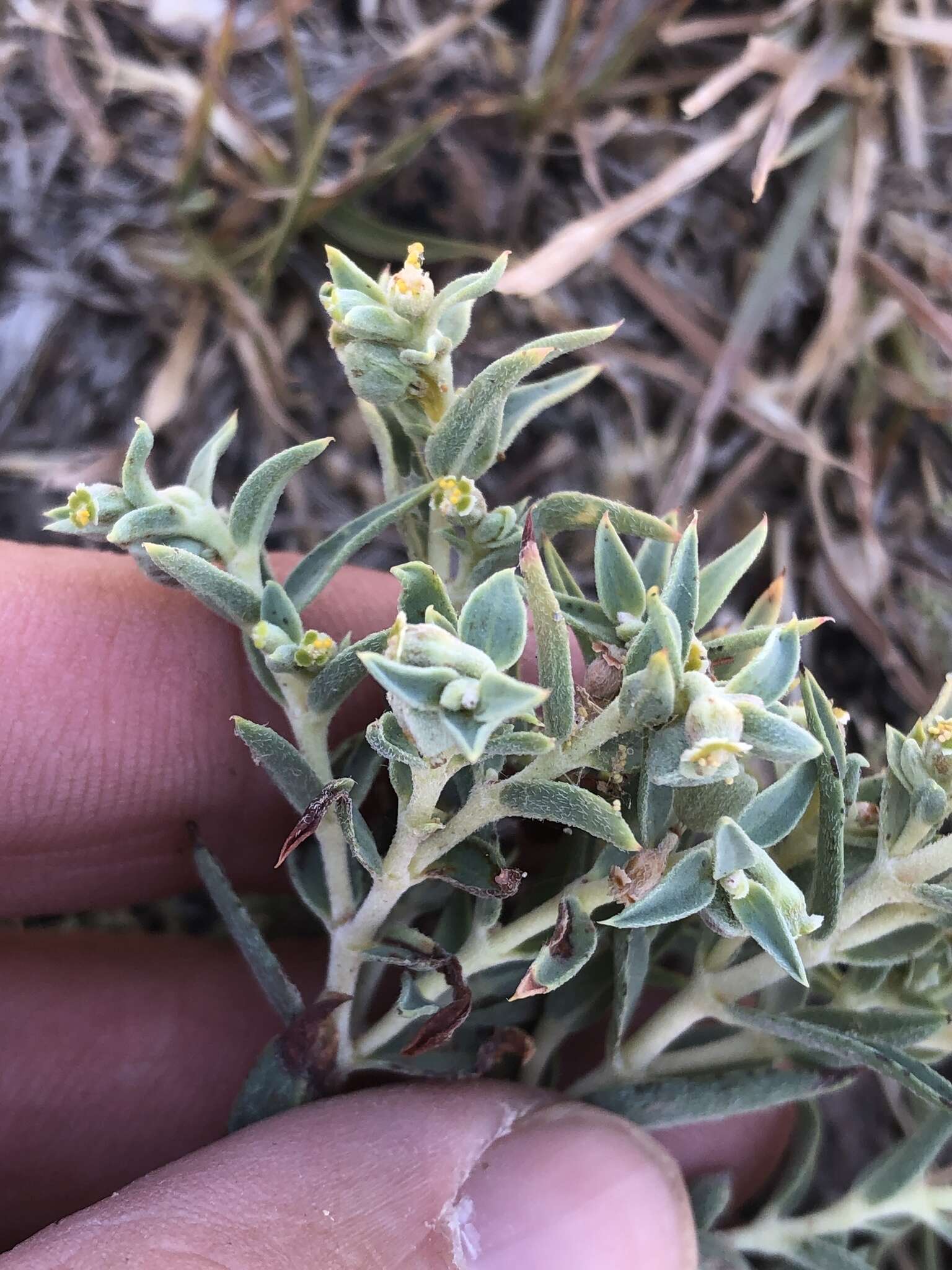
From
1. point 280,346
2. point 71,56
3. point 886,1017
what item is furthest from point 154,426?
point 886,1017

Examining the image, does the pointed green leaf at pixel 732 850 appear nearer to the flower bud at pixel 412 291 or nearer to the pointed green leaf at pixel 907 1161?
the flower bud at pixel 412 291

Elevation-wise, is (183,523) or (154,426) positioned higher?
(183,523)

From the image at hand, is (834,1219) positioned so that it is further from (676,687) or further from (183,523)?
(183,523)

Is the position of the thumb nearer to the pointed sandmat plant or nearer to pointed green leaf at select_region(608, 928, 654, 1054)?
the pointed sandmat plant

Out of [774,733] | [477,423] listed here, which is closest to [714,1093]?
[774,733]

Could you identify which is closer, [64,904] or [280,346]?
[64,904]

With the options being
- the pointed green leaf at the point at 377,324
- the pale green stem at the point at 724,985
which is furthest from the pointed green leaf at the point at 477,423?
the pale green stem at the point at 724,985

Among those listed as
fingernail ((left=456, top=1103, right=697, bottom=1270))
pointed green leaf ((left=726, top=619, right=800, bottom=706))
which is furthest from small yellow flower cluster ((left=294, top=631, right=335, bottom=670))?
fingernail ((left=456, top=1103, right=697, bottom=1270))
